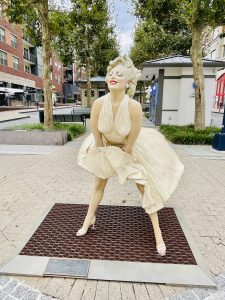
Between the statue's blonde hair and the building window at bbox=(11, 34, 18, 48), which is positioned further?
the building window at bbox=(11, 34, 18, 48)

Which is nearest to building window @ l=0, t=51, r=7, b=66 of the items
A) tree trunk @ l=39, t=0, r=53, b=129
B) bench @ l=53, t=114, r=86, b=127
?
bench @ l=53, t=114, r=86, b=127

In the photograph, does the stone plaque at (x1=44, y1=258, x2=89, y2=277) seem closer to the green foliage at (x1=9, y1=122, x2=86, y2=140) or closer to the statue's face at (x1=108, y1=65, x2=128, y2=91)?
the statue's face at (x1=108, y1=65, x2=128, y2=91)

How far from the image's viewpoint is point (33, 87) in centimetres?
4603

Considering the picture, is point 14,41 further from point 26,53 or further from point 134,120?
point 134,120

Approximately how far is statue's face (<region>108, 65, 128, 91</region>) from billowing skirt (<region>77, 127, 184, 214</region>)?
2.03 ft

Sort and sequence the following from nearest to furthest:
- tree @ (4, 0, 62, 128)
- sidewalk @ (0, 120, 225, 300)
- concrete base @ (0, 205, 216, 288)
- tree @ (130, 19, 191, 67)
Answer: sidewalk @ (0, 120, 225, 300), concrete base @ (0, 205, 216, 288), tree @ (4, 0, 62, 128), tree @ (130, 19, 191, 67)

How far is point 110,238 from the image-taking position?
3059mm

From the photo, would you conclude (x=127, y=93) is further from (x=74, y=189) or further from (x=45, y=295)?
(x=74, y=189)

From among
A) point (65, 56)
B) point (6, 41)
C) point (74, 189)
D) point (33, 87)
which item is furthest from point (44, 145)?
point (33, 87)

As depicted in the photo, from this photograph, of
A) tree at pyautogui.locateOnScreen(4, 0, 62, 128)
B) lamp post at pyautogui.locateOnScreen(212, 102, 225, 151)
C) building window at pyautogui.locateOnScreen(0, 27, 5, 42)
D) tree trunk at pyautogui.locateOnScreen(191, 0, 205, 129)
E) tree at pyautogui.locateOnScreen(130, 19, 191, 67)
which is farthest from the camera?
building window at pyautogui.locateOnScreen(0, 27, 5, 42)

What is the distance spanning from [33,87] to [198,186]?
45569mm

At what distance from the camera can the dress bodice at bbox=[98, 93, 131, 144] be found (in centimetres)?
251

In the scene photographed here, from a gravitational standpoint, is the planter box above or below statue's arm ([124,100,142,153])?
below

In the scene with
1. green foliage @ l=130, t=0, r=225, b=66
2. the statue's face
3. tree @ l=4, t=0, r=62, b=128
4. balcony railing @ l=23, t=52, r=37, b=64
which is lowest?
the statue's face
